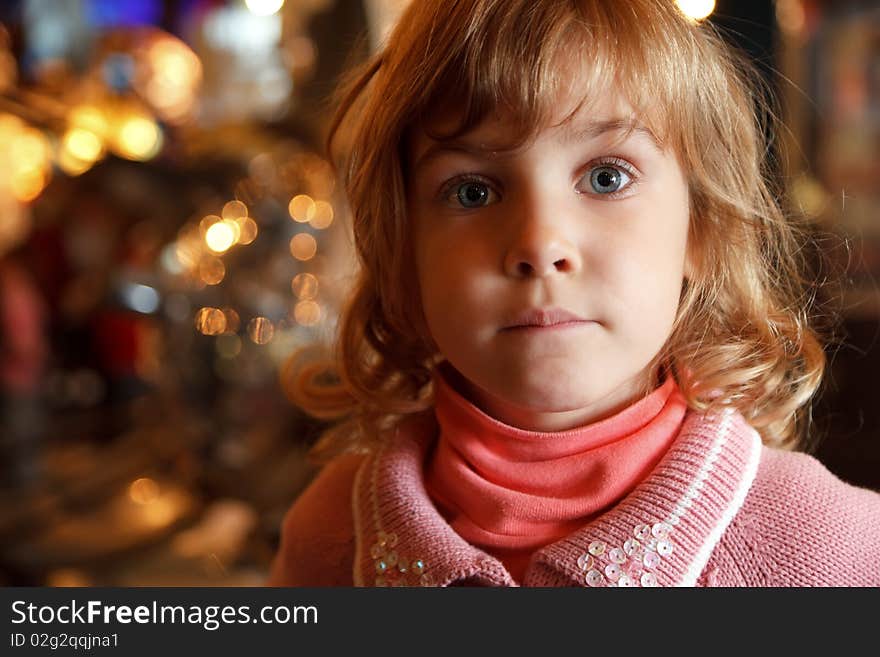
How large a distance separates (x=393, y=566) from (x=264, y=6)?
149 centimetres

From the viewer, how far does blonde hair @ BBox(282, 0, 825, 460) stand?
570mm

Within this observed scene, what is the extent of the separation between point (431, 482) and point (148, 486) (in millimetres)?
1531

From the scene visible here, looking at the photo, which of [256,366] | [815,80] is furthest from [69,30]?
[815,80]

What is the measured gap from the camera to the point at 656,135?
0.59m

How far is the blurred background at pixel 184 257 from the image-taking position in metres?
1.63

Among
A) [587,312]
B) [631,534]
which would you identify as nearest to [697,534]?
[631,534]

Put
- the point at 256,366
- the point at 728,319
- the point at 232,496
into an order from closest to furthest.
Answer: the point at 728,319 < the point at 256,366 < the point at 232,496

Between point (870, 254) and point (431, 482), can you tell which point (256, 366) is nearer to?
point (431, 482)

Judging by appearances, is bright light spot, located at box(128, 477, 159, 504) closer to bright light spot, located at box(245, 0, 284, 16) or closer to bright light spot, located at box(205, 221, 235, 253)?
bright light spot, located at box(205, 221, 235, 253)

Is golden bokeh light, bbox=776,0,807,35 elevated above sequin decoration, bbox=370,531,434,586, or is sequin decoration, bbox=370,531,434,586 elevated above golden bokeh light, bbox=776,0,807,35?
sequin decoration, bbox=370,531,434,586

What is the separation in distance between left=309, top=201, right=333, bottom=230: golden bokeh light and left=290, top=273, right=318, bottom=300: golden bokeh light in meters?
0.15

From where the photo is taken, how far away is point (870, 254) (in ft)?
7.29

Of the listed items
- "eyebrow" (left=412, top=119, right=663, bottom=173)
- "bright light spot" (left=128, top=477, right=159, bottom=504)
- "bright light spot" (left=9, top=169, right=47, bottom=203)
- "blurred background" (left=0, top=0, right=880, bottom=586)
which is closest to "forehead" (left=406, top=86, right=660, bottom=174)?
"eyebrow" (left=412, top=119, right=663, bottom=173)

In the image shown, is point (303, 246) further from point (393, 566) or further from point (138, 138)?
point (393, 566)
